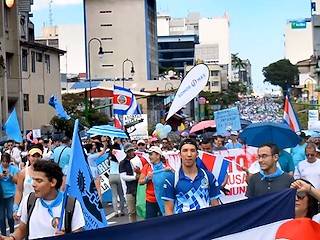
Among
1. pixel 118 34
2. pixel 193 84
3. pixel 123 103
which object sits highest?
pixel 118 34

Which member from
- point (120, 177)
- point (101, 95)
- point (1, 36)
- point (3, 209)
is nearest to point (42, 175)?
point (3, 209)

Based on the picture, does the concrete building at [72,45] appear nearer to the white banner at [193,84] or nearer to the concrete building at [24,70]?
the concrete building at [24,70]

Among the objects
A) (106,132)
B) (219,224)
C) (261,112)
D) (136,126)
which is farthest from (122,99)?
(261,112)

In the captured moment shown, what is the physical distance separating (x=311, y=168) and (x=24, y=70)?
2134 inches

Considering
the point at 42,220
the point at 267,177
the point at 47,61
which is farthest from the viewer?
the point at 47,61

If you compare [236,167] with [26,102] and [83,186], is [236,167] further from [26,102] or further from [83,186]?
Answer: [26,102]

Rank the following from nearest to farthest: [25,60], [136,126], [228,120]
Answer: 1. [228,120]
2. [136,126]
3. [25,60]

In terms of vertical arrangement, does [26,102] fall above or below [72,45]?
below

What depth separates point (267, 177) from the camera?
307 inches

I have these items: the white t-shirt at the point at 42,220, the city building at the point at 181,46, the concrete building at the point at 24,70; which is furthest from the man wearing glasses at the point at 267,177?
the city building at the point at 181,46

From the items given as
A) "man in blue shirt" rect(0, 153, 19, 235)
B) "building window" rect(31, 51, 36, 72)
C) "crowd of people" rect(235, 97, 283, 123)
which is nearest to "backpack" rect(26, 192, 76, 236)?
"man in blue shirt" rect(0, 153, 19, 235)

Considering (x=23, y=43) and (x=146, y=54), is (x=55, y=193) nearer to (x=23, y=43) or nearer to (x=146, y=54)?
(x=23, y=43)

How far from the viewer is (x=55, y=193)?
6391 millimetres

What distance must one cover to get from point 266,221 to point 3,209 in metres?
8.10
